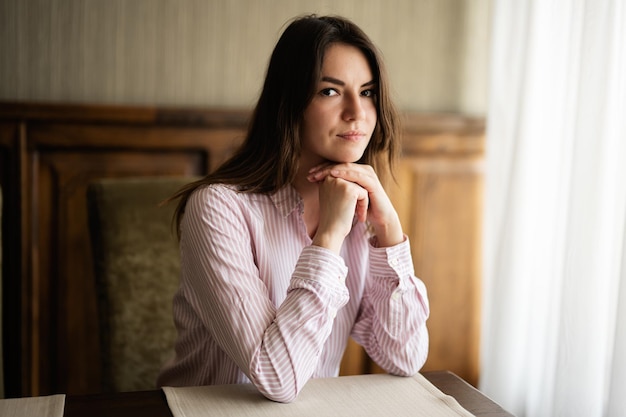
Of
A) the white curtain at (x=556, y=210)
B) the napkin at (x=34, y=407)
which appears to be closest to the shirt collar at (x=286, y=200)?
the napkin at (x=34, y=407)

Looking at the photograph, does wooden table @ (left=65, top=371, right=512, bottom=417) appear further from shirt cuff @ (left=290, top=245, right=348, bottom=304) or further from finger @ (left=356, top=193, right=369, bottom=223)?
finger @ (left=356, top=193, right=369, bottom=223)

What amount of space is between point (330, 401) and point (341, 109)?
0.55 meters

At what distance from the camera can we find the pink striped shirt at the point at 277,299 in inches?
47.3

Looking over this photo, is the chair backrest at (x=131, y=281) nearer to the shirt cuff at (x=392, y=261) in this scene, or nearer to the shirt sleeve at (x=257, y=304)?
the shirt sleeve at (x=257, y=304)

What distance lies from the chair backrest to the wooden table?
0.53 meters

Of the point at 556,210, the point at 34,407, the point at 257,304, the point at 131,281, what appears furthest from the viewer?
the point at 556,210

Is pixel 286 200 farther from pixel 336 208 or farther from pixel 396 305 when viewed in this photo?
pixel 396 305

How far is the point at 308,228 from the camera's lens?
4.96 feet

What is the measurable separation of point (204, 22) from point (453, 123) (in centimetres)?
93

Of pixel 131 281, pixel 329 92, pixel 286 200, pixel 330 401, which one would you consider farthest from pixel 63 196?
pixel 330 401

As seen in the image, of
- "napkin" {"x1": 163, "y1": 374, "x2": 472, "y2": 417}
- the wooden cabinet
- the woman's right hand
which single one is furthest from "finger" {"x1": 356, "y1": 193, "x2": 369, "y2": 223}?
the wooden cabinet

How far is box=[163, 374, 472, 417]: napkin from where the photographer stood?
3.60 feet

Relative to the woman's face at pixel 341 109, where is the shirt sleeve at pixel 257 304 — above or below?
below

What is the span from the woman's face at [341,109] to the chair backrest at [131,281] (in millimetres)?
535
